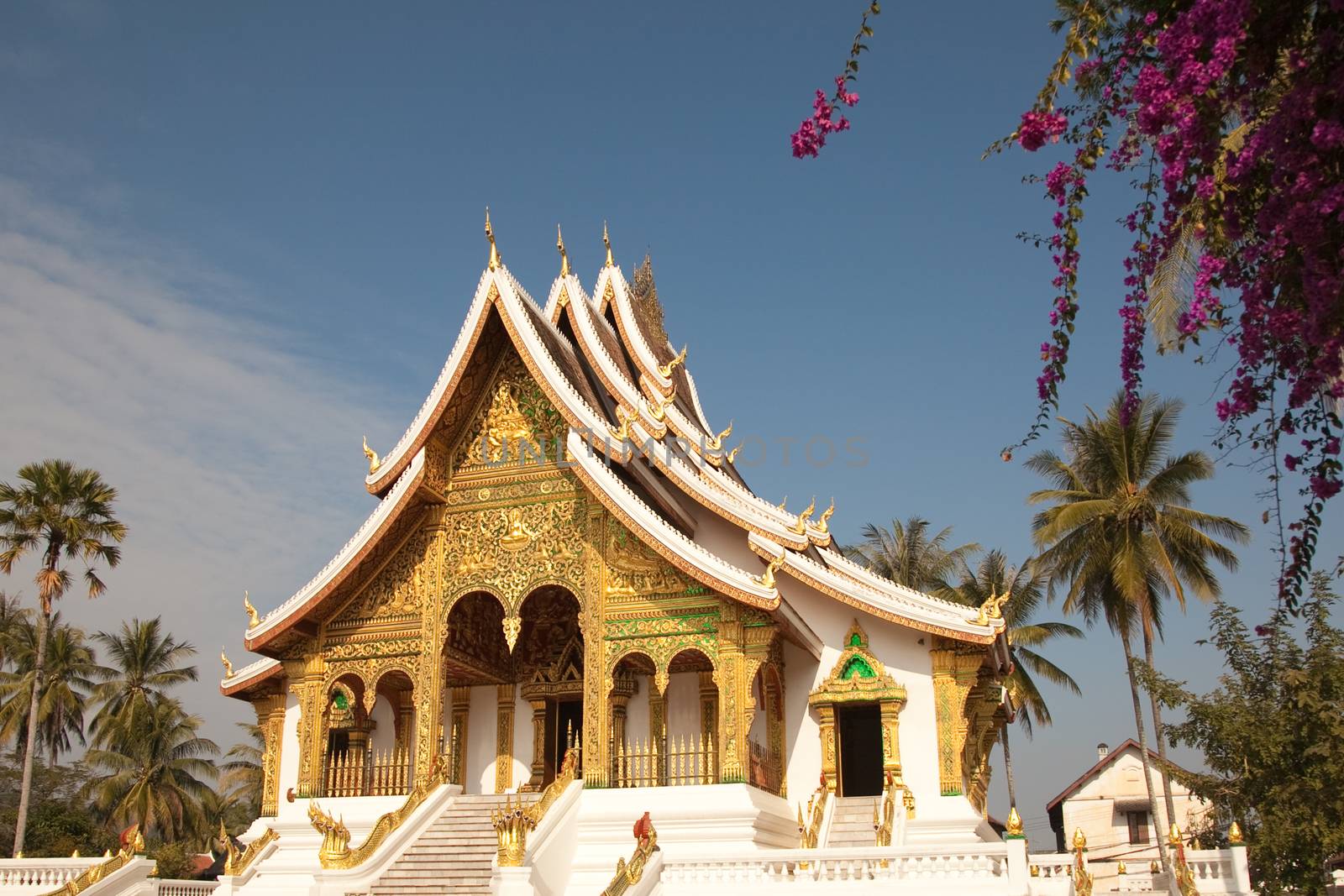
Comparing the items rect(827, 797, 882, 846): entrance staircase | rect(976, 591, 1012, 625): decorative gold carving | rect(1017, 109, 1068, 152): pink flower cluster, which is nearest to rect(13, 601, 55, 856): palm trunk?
rect(827, 797, 882, 846): entrance staircase

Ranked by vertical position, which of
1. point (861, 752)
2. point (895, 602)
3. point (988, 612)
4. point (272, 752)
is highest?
point (895, 602)

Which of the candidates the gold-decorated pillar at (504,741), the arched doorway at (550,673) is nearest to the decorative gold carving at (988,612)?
the arched doorway at (550,673)

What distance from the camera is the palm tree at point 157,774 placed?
3266cm

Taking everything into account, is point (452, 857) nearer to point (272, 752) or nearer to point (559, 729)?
point (559, 729)

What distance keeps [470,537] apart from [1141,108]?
1115 cm

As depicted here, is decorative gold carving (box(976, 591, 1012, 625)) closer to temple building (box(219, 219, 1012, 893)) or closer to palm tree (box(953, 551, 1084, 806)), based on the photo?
temple building (box(219, 219, 1012, 893))

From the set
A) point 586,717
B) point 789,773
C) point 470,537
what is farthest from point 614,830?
point 470,537

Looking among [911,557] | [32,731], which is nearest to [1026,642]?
[911,557]

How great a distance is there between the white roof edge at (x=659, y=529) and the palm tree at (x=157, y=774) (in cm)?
2431

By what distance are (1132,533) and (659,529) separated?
37.5 feet

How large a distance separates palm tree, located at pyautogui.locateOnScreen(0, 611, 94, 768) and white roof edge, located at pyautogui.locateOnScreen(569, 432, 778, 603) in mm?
21866

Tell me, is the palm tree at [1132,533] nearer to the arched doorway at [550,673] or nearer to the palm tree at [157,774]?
the arched doorway at [550,673]

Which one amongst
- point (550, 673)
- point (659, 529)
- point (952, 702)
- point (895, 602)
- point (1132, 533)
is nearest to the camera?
point (659, 529)

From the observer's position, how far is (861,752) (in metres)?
14.6
